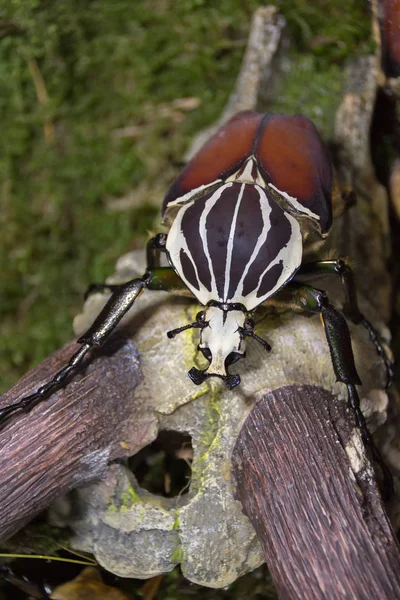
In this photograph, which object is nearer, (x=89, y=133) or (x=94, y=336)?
(x=94, y=336)

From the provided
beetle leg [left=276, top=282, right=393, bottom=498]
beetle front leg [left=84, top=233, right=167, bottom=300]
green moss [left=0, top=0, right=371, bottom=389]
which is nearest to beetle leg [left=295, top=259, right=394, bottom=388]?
beetle leg [left=276, top=282, right=393, bottom=498]

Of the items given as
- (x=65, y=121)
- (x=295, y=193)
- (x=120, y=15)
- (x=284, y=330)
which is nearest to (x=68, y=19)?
(x=120, y=15)

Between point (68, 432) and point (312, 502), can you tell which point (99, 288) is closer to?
point (68, 432)

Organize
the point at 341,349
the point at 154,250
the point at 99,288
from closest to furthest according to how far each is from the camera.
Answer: the point at 341,349, the point at 154,250, the point at 99,288

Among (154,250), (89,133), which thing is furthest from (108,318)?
(89,133)

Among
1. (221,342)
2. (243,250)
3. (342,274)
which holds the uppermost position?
(243,250)

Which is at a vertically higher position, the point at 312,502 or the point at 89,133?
the point at 89,133

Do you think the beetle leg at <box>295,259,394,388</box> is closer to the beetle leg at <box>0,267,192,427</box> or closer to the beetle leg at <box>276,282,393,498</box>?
the beetle leg at <box>276,282,393,498</box>

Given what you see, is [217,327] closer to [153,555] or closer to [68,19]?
[153,555]

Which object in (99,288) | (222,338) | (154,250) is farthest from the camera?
(99,288)
